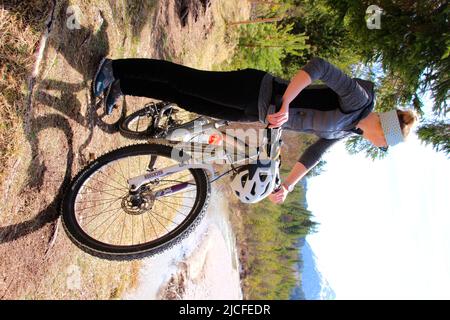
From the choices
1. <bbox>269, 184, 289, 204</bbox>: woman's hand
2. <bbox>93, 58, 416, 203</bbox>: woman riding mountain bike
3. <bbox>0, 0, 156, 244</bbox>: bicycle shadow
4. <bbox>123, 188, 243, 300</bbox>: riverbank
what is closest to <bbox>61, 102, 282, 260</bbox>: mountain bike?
<bbox>269, 184, 289, 204</bbox>: woman's hand

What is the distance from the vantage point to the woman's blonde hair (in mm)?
2666

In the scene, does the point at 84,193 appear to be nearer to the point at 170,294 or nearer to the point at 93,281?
the point at 93,281

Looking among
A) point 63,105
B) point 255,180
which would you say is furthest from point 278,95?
point 63,105

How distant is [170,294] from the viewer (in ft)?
20.8

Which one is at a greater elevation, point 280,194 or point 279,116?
point 279,116

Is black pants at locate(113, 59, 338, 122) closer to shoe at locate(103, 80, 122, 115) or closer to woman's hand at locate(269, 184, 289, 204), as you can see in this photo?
shoe at locate(103, 80, 122, 115)

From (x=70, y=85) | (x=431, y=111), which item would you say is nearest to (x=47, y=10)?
(x=70, y=85)

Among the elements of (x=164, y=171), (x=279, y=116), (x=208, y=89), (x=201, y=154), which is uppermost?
(x=208, y=89)

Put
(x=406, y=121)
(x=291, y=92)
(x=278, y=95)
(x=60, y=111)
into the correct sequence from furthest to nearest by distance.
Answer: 1. (x=60, y=111)
2. (x=278, y=95)
3. (x=406, y=121)
4. (x=291, y=92)

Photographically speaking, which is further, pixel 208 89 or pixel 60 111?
pixel 60 111

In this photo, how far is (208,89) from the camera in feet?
9.60

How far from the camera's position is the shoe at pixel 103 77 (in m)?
3.23

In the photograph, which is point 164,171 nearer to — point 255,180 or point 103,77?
point 255,180

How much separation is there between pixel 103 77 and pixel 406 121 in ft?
7.86
